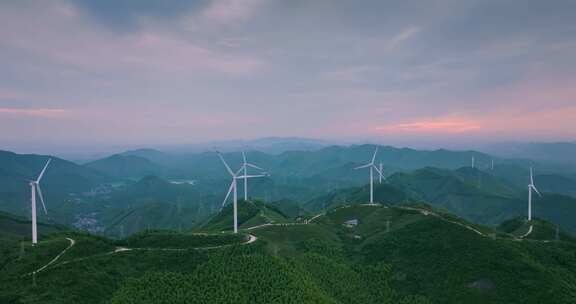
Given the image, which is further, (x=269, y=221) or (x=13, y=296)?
(x=269, y=221)

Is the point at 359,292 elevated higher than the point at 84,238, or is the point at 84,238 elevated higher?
the point at 84,238

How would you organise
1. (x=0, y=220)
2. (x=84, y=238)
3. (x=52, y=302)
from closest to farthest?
1. (x=52, y=302)
2. (x=84, y=238)
3. (x=0, y=220)

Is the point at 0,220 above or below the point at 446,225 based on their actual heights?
below

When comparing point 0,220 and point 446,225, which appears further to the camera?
point 0,220

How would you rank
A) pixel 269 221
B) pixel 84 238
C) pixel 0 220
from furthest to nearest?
pixel 0 220, pixel 269 221, pixel 84 238

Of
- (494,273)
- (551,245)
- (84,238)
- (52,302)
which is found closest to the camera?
(52,302)

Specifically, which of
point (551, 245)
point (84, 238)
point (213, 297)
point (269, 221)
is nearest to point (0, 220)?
point (84, 238)

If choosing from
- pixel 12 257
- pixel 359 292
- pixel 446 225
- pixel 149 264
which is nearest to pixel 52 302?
pixel 149 264

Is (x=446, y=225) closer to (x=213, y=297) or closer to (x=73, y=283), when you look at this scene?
(x=213, y=297)

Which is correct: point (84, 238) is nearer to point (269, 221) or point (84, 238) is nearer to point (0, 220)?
point (269, 221)
